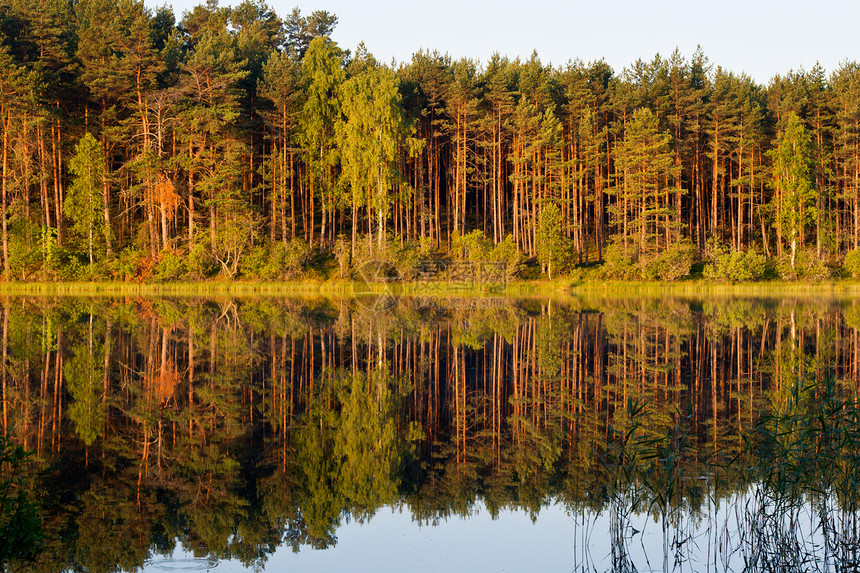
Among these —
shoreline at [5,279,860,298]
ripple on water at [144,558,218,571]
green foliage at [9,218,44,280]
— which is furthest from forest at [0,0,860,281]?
ripple on water at [144,558,218,571]

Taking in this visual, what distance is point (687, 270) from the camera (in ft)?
168

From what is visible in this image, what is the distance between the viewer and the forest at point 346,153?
163ft

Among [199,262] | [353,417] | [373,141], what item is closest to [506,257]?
[373,141]

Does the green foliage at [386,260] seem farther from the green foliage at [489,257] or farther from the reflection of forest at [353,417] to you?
the reflection of forest at [353,417]

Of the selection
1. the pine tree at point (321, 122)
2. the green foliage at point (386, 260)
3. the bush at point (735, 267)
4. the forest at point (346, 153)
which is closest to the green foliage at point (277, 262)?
the forest at point (346, 153)

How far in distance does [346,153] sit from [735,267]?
28329mm

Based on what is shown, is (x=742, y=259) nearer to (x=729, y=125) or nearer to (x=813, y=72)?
(x=729, y=125)

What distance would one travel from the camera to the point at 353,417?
1220 cm

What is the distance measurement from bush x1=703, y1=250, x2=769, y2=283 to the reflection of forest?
2556 centimetres

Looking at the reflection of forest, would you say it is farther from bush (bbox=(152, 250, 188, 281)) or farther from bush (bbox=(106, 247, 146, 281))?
bush (bbox=(106, 247, 146, 281))

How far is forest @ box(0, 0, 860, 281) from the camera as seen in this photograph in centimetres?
4959

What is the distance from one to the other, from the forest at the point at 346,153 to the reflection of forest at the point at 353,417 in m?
26.0

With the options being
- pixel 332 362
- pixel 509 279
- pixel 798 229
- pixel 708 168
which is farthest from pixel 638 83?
pixel 332 362

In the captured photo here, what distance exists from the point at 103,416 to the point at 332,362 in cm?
678
